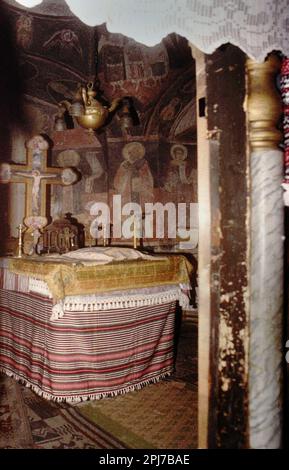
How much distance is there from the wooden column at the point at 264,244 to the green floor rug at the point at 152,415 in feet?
3.93

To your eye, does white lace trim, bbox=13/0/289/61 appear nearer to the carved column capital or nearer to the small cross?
the carved column capital

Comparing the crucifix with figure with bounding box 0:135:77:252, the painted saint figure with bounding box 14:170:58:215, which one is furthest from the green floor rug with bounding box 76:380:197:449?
the painted saint figure with bounding box 14:170:58:215

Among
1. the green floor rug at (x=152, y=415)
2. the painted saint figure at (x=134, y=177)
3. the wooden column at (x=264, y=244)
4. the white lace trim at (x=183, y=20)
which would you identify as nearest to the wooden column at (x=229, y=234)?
the wooden column at (x=264, y=244)

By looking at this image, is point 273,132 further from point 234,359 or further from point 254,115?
point 234,359

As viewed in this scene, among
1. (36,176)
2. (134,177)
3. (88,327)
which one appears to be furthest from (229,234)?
(134,177)

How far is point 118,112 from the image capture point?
7688 mm

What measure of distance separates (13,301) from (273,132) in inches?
139

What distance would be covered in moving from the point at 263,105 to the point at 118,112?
612 centimetres

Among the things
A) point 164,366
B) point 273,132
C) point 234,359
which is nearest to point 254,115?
point 273,132

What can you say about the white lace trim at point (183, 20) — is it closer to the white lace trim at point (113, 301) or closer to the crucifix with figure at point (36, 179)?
the white lace trim at point (113, 301)

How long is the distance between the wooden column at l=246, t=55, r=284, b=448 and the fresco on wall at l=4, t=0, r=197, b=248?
5.54 metres

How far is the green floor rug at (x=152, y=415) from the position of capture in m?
3.00

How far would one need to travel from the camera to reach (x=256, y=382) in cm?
196
